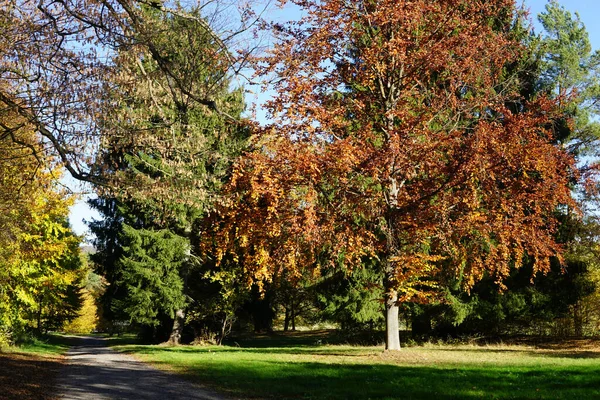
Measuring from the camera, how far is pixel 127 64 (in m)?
8.52

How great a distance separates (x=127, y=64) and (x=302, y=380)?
24.3 feet

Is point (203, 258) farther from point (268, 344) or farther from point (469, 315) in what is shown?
point (469, 315)

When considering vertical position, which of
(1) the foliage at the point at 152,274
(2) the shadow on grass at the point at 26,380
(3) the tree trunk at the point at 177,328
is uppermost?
(1) the foliage at the point at 152,274

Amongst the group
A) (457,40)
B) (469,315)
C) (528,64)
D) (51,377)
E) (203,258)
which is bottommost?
(51,377)

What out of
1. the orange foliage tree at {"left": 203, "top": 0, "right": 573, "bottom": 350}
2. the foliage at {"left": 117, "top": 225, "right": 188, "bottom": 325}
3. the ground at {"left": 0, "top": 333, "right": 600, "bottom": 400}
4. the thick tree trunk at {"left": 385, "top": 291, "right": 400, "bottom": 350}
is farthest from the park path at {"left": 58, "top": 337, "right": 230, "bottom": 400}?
the foliage at {"left": 117, "top": 225, "right": 188, "bottom": 325}

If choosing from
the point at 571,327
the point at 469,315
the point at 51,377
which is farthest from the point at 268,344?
the point at 51,377

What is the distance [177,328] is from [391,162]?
58.1ft

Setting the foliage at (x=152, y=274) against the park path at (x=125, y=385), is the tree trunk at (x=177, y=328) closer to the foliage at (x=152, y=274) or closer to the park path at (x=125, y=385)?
the foliage at (x=152, y=274)

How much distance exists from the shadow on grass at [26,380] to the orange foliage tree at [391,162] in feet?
21.1

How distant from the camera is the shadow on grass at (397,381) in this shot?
9.59 m

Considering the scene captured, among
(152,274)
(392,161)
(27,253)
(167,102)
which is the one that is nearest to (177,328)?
(152,274)

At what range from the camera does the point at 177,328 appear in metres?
29.3

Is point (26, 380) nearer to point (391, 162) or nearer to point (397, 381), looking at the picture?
point (397, 381)

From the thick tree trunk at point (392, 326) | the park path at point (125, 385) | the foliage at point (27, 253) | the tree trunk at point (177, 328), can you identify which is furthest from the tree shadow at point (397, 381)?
the tree trunk at point (177, 328)
